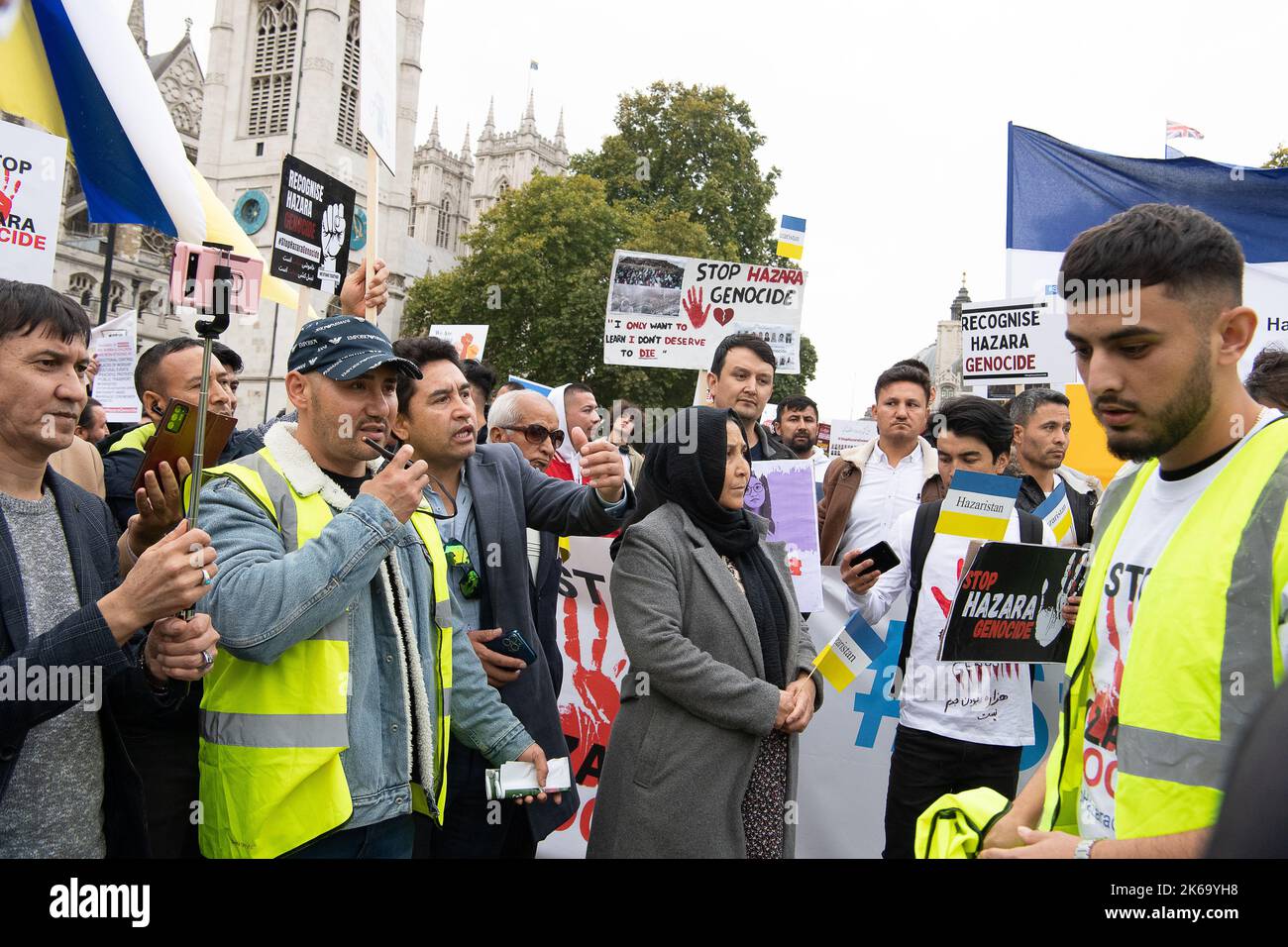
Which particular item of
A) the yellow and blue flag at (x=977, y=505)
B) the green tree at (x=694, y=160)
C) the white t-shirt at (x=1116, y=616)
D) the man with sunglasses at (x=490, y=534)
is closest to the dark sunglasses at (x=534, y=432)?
the man with sunglasses at (x=490, y=534)

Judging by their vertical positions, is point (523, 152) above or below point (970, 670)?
above

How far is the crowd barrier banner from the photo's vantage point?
5.14 metres

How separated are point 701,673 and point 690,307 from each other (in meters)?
5.08

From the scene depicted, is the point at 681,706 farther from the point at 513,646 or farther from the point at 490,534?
the point at 490,534

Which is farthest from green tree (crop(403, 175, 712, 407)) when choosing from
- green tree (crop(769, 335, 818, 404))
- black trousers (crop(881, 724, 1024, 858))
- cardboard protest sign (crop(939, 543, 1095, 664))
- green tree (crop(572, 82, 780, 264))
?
cardboard protest sign (crop(939, 543, 1095, 664))

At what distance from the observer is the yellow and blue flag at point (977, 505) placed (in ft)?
12.9

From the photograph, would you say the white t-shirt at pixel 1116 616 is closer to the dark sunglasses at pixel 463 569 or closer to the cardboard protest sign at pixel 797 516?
the dark sunglasses at pixel 463 569

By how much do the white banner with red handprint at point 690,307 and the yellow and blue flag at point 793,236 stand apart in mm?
2673

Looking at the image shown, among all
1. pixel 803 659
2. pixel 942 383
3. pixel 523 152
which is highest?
pixel 523 152

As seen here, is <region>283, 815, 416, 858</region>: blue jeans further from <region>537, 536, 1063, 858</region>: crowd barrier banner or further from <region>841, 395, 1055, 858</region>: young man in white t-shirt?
<region>537, 536, 1063, 858</region>: crowd barrier banner

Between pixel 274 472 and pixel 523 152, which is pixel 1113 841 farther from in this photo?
pixel 523 152

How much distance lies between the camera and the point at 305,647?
2582 mm
